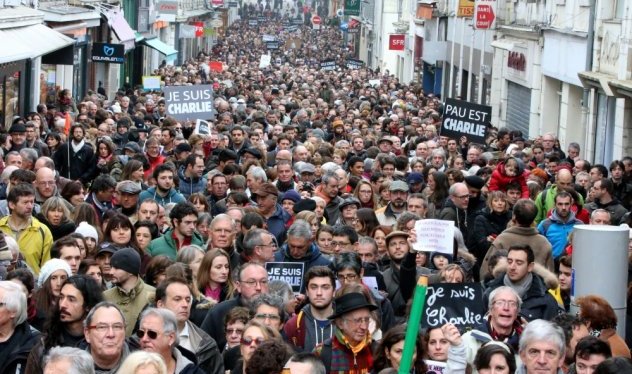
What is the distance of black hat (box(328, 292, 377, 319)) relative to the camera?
29.5 ft

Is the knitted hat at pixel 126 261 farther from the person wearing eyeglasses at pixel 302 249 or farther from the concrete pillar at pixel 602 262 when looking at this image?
the concrete pillar at pixel 602 262

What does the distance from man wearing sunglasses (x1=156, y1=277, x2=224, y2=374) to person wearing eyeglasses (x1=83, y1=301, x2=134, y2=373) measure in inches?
26.5

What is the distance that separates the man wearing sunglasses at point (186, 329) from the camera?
8812 millimetres

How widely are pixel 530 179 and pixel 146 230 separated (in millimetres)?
6693

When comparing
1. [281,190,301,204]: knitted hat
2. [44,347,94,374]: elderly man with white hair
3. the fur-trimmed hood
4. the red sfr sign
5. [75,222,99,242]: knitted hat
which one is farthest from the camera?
the red sfr sign

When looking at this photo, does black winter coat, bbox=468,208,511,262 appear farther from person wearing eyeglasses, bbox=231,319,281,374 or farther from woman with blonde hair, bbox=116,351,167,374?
woman with blonde hair, bbox=116,351,167,374

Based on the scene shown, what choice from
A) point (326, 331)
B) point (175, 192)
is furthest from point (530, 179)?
point (326, 331)

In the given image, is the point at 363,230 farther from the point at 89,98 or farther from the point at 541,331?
the point at 89,98

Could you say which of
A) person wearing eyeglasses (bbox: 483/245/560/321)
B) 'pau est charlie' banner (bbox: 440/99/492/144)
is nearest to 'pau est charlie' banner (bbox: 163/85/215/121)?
'pau est charlie' banner (bbox: 440/99/492/144)

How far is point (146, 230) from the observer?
42.5ft

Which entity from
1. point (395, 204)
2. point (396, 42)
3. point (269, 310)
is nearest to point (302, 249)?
point (269, 310)

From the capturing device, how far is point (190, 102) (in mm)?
25484

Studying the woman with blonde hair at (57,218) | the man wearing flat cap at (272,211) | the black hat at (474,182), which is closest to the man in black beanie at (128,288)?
the woman with blonde hair at (57,218)

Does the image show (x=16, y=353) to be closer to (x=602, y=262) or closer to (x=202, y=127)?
(x=602, y=262)
